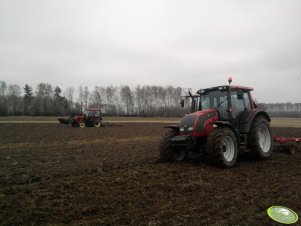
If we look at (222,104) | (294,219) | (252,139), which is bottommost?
(294,219)

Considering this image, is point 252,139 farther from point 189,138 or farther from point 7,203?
point 7,203

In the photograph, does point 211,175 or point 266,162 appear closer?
point 211,175

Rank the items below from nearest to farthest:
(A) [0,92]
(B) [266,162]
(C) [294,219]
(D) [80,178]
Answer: (C) [294,219] < (D) [80,178] < (B) [266,162] < (A) [0,92]

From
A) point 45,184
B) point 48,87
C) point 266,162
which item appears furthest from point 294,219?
point 48,87

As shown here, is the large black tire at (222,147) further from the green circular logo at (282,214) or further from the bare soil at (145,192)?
the green circular logo at (282,214)

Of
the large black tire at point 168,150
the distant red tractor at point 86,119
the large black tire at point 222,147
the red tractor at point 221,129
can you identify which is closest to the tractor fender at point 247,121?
the red tractor at point 221,129

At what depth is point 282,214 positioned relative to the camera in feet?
13.5

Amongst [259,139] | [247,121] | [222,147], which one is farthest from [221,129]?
[259,139]

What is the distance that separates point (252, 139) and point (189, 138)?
224cm

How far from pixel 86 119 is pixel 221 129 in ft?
74.0

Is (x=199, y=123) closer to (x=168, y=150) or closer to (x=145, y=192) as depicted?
(x=168, y=150)

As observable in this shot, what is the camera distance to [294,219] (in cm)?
397

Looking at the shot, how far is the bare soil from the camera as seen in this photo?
4.02 m

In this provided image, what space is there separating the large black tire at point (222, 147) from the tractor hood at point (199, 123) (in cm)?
32
